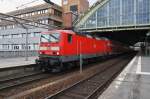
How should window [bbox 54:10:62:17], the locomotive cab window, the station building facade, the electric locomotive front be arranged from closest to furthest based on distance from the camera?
the electric locomotive front < the locomotive cab window < the station building facade < window [bbox 54:10:62:17]

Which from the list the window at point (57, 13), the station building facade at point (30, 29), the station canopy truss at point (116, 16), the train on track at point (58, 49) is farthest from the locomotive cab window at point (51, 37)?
the window at point (57, 13)

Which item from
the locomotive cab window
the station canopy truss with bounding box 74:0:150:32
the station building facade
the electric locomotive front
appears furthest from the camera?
the station building facade

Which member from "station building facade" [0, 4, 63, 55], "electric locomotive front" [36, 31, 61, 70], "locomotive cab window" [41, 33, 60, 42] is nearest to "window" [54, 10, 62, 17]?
"station building facade" [0, 4, 63, 55]

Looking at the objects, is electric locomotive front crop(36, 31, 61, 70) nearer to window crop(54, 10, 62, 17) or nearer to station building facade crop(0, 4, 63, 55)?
station building facade crop(0, 4, 63, 55)

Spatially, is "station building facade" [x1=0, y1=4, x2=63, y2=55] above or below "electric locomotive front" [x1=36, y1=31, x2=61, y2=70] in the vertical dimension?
above

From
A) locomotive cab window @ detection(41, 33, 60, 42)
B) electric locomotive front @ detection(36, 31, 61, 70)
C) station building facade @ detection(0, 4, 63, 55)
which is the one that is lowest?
electric locomotive front @ detection(36, 31, 61, 70)

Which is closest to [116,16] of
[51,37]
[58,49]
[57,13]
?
[57,13]

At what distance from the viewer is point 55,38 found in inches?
560

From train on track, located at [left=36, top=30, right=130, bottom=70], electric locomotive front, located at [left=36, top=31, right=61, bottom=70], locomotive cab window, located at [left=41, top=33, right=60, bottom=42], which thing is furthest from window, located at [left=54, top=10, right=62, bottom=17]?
electric locomotive front, located at [left=36, top=31, right=61, bottom=70]

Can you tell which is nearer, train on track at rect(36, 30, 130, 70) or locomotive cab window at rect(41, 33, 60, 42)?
train on track at rect(36, 30, 130, 70)

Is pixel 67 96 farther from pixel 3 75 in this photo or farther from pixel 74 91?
pixel 3 75

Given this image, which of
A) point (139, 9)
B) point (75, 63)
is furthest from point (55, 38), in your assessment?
point (139, 9)

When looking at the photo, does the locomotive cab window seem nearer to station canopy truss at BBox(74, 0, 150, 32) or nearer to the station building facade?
station canopy truss at BBox(74, 0, 150, 32)

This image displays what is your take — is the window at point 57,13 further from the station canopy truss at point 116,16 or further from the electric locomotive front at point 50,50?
the electric locomotive front at point 50,50
